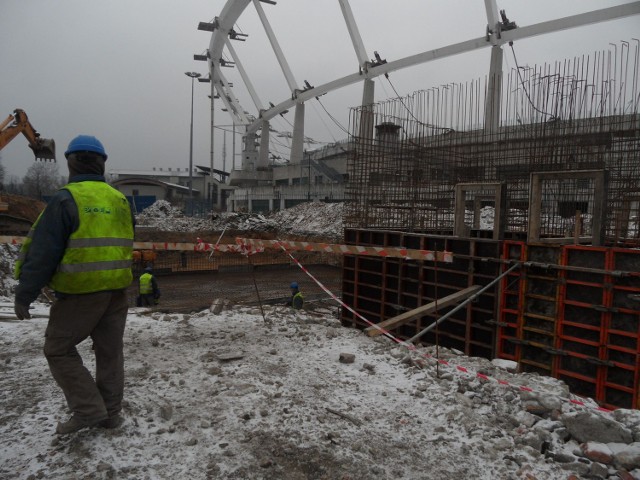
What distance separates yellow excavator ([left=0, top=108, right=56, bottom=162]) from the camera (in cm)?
1479

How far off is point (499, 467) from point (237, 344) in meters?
2.96

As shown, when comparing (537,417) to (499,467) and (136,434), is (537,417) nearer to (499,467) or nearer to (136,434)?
(499,467)

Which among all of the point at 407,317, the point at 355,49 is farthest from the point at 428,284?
the point at 355,49

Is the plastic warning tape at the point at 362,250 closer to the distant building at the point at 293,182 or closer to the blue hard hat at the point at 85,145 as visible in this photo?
the blue hard hat at the point at 85,145

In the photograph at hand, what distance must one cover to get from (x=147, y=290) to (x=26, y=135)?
942cm

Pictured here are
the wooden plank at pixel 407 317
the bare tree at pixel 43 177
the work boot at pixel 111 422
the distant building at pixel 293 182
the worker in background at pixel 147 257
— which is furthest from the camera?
the bare tree at pixel 43 177

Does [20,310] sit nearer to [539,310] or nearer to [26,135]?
[539,310]

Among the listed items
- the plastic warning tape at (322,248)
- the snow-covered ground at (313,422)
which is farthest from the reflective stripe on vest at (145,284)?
the snow-covered ground at (313,422)

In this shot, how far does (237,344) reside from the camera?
4.80m

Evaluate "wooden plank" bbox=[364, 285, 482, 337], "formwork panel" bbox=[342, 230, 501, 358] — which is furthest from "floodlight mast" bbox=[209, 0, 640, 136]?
"wooden plank" bbox=[364, 285, 482, 337]

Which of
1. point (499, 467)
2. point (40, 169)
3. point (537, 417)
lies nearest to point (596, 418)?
point (537, 417)

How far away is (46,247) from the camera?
2.61 meters

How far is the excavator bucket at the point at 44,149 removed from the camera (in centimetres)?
1558

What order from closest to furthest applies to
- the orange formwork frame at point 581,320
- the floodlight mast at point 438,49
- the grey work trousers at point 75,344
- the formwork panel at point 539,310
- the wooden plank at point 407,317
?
the grey work trousers at point 75,344 → the wooden plank at point 407,317 → the orange formwork frame at point 581,320 → the formwork panel at point 539,310 → the floodlight mast at point 438,49
